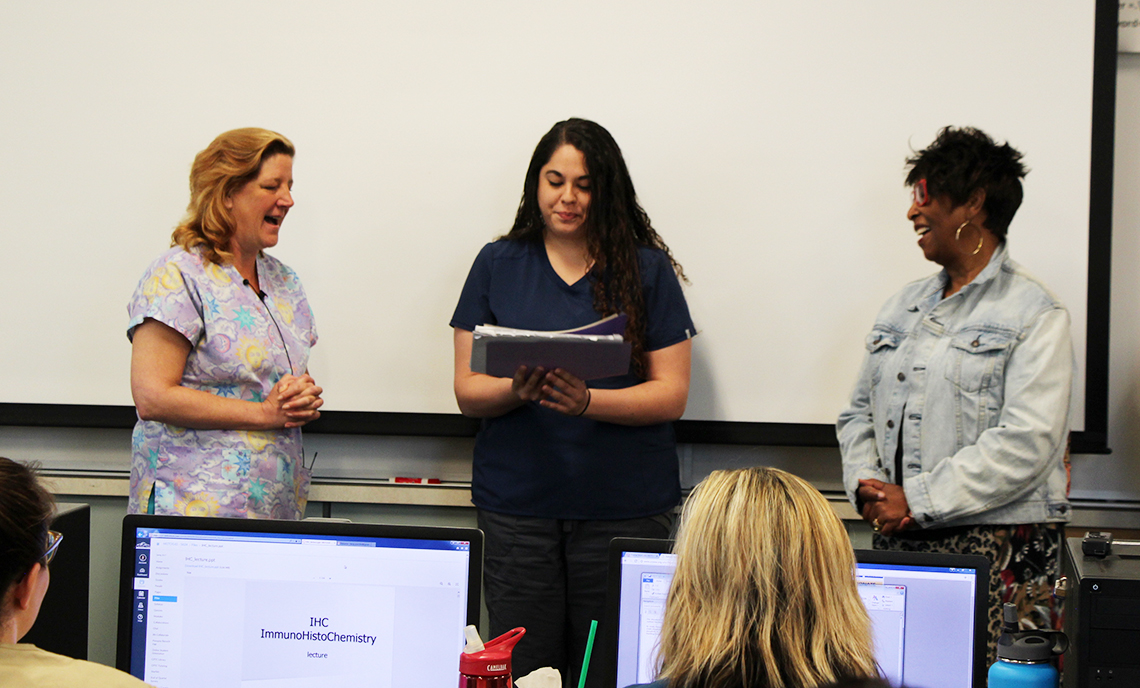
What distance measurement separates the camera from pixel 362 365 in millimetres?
2678

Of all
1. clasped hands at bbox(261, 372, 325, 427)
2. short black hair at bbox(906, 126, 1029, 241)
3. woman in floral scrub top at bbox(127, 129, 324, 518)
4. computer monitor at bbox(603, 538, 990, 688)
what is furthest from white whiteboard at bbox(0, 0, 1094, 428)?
computer monitor at bbox(603, 538, 990, 688)

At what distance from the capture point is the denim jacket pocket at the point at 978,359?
199 cm

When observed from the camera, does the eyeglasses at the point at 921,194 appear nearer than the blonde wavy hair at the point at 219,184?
No

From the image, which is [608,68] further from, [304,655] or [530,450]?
[304,655]

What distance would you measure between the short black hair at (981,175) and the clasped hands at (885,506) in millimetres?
613

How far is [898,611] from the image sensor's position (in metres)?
1.20

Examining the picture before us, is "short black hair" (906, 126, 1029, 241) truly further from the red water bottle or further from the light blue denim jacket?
the red water bottle

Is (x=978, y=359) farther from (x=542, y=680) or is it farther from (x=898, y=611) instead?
(x=542, y=680)

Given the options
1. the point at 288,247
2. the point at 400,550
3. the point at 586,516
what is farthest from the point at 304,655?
the point at 288,247

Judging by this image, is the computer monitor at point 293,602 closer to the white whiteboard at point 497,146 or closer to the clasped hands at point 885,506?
the clasped hands at point 885,506

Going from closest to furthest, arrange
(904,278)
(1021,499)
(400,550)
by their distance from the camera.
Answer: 1. (400,550)
2. (1021,499)
3. (904,278)

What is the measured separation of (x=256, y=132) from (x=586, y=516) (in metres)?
1.13

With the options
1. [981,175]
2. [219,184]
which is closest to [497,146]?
[219,184]

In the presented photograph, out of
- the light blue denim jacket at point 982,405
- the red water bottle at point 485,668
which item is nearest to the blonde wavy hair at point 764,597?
the red water bottle at point 485,668
